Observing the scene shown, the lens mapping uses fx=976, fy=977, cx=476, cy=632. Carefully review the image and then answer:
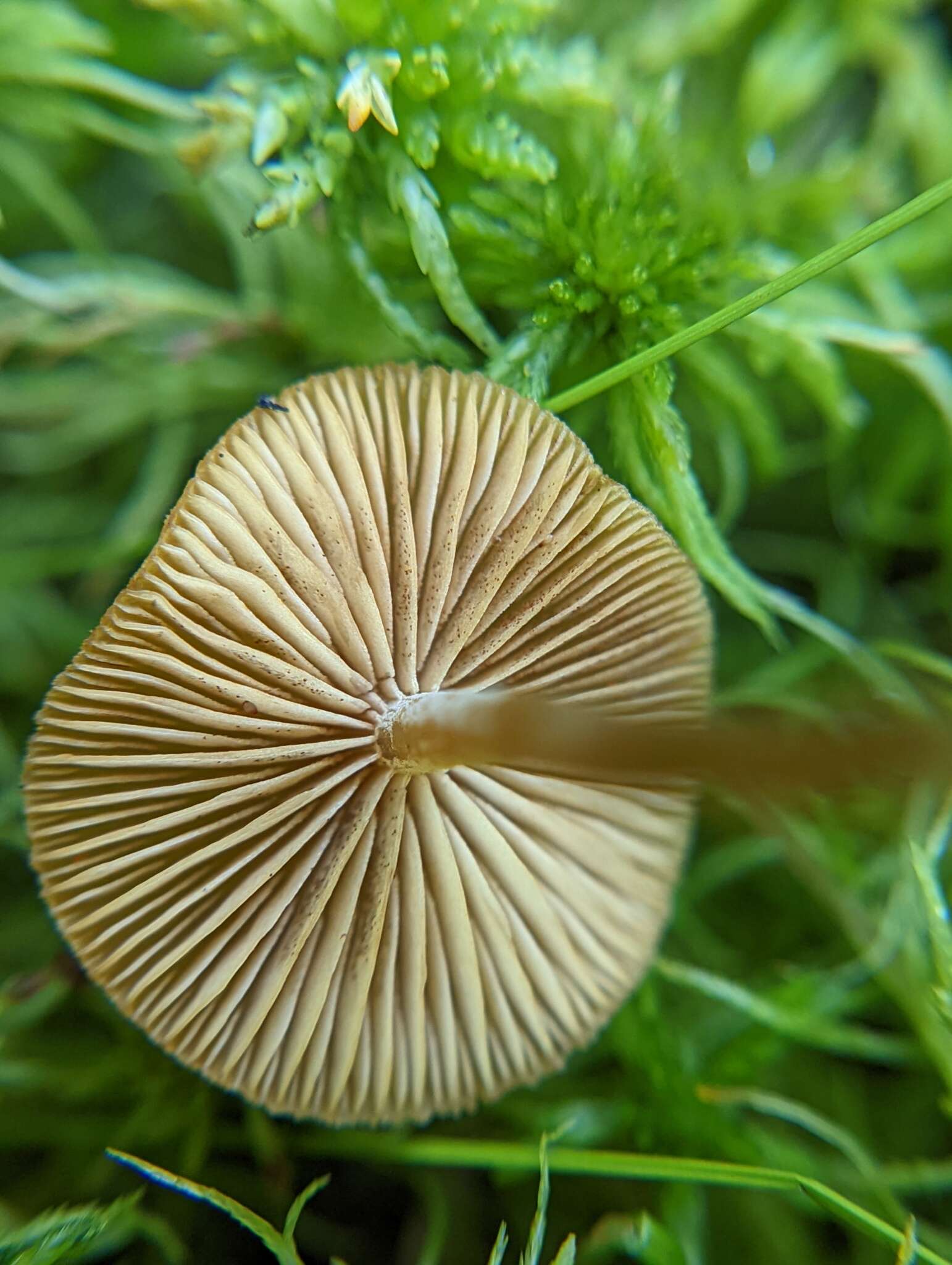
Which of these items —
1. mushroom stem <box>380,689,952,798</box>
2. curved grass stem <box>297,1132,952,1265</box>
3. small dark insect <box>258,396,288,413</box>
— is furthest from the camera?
curved grass stem <box>297,1132,952,1265</box>

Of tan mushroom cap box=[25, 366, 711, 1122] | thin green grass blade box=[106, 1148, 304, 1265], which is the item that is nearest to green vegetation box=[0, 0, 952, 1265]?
thin green grass blade box=[106, 1148, 304, 1265]

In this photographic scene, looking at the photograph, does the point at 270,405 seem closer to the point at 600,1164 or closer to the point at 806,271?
the point at 806,271

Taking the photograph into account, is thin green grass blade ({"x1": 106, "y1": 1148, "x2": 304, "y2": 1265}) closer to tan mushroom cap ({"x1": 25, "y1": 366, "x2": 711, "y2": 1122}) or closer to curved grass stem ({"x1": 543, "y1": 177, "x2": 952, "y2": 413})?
tan mushroom cap ({"x1": 25, "y1": 366, "x2": 711, "y2": 1122})

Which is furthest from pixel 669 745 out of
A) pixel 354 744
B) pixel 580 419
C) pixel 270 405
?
pixel 580 419

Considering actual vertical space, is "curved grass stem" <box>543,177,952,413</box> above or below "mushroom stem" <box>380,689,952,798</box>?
above

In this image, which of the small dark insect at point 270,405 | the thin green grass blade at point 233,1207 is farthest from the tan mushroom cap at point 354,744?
the thin green grass blade at point 233,1207

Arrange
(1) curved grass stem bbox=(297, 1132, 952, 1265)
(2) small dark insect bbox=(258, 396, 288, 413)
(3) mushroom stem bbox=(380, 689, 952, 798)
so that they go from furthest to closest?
(1) curved grass stem bbox=(297, 1132, 952, 1265)
(2) small dark insect bbox=(258, 396, 288, 413)
(3) mushroom stem bbox=(380, 689, 952, 798)
